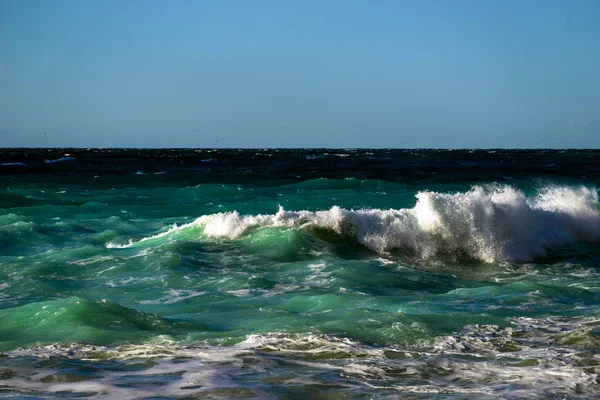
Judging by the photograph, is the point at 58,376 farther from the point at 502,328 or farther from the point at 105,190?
the point at 105,190

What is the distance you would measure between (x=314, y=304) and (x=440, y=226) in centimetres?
728

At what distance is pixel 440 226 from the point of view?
1641 centimetres

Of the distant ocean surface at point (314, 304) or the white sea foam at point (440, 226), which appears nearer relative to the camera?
the distant ocean surface at point (314, 304)

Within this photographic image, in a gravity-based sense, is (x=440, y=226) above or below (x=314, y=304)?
above

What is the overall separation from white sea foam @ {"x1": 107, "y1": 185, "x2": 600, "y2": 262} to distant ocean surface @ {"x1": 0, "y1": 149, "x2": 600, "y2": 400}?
0.04 meters

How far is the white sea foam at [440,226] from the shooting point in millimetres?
15758

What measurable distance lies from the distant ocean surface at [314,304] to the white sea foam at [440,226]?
0.14 feet

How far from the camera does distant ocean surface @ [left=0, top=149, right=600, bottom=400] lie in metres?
6.34

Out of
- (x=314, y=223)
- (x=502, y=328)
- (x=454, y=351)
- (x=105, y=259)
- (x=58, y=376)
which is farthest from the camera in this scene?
(x=314, y=223)

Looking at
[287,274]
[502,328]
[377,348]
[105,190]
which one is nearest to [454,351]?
[377,348]

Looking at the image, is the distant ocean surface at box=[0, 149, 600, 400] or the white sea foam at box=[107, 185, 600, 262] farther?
the white sea foam at box=[107, 185, 600, 262]

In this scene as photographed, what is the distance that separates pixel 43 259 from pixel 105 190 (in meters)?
20.5

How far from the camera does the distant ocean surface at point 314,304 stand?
20.8 ft

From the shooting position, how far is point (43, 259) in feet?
43.8
